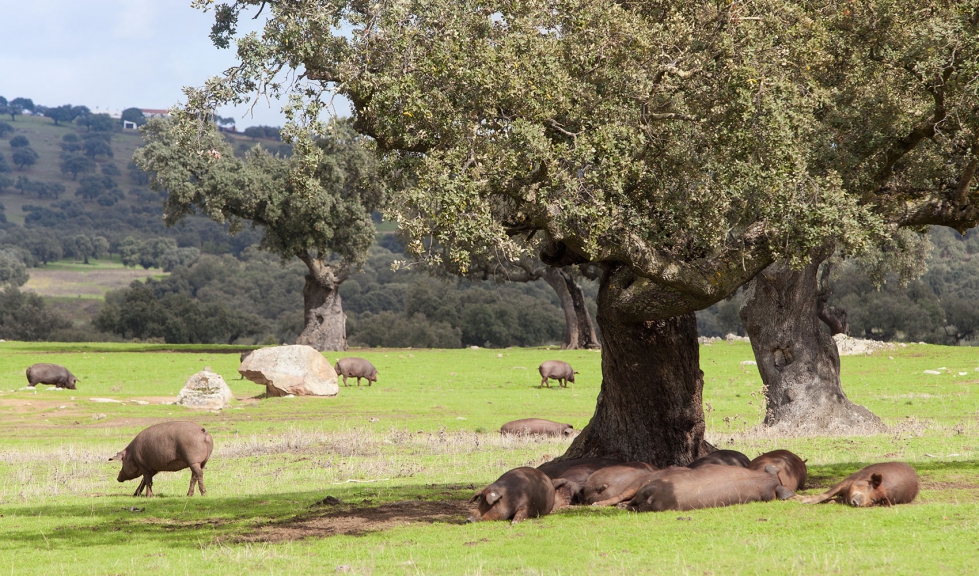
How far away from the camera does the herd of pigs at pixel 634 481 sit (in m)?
12.2

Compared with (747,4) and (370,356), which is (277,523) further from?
(370,356)

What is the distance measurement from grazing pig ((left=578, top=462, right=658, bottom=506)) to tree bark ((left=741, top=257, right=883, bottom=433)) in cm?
1017

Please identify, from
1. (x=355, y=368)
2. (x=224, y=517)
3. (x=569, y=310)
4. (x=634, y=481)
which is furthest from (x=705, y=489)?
(x=569, y=310)

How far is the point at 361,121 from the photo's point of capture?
13508 mm

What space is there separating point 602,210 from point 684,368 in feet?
15.3

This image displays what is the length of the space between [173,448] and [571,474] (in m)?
6.42

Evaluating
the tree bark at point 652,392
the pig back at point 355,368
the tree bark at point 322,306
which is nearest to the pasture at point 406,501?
the tree bark at point 652,392

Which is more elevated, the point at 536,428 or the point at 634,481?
the point at 634,481

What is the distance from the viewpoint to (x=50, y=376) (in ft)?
122

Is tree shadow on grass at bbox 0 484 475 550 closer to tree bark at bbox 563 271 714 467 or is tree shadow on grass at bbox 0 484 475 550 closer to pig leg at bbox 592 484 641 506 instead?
pig leg at bbox 592 484 641 506

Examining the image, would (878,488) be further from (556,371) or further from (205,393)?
(556,371)

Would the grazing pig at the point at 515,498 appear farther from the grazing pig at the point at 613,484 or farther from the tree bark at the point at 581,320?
the tree bark at the point at 581,320

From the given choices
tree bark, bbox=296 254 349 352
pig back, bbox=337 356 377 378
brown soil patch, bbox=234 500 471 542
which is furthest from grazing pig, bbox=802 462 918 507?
tree bark, bbox=296 254 349 352

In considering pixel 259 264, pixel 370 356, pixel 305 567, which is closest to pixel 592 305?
pixel 370 356
